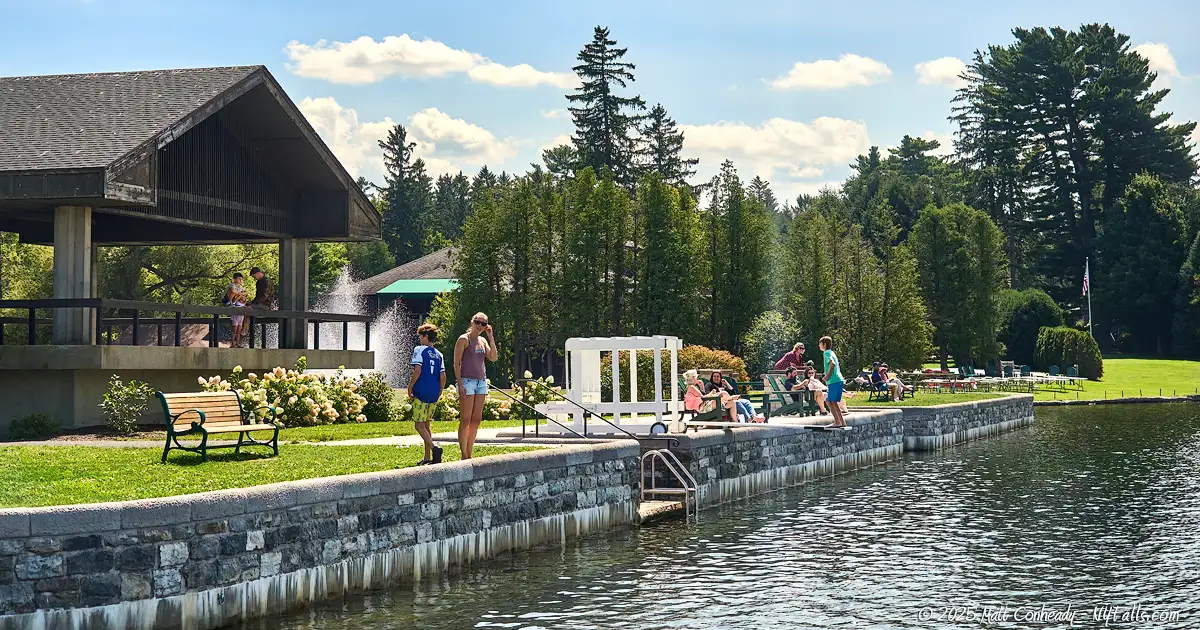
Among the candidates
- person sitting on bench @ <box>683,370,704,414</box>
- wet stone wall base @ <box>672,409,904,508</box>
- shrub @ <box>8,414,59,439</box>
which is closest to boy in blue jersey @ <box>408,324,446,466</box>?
wet stone wall base @ <box>672,409,904,508</box>

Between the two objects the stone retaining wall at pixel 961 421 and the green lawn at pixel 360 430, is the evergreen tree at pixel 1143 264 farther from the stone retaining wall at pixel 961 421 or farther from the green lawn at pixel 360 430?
the green lawn at pixel 360 430

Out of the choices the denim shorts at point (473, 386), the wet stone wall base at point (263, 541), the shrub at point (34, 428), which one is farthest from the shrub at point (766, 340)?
the denim shorts at point (473, 386)

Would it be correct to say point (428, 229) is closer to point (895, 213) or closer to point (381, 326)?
point (895, 213)

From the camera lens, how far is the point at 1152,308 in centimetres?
8200

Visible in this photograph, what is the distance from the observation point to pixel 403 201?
126 m

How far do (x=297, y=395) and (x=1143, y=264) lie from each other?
231ft

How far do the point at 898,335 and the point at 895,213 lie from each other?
37981 millimetres

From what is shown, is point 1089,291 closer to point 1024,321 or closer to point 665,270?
point 1024,321

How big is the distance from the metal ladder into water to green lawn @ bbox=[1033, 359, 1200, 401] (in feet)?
128

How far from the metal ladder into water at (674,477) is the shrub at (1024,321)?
→ 54385 millimetres

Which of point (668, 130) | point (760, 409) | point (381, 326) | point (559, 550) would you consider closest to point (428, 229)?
point (668, 130)

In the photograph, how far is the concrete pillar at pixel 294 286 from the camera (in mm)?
28516

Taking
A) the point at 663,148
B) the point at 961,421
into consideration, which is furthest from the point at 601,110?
the point at 961,421

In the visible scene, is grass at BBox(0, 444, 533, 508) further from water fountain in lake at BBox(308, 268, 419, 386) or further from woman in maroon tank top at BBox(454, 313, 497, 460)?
water fountain in lake at BBox(308, 268, 419, 386)
